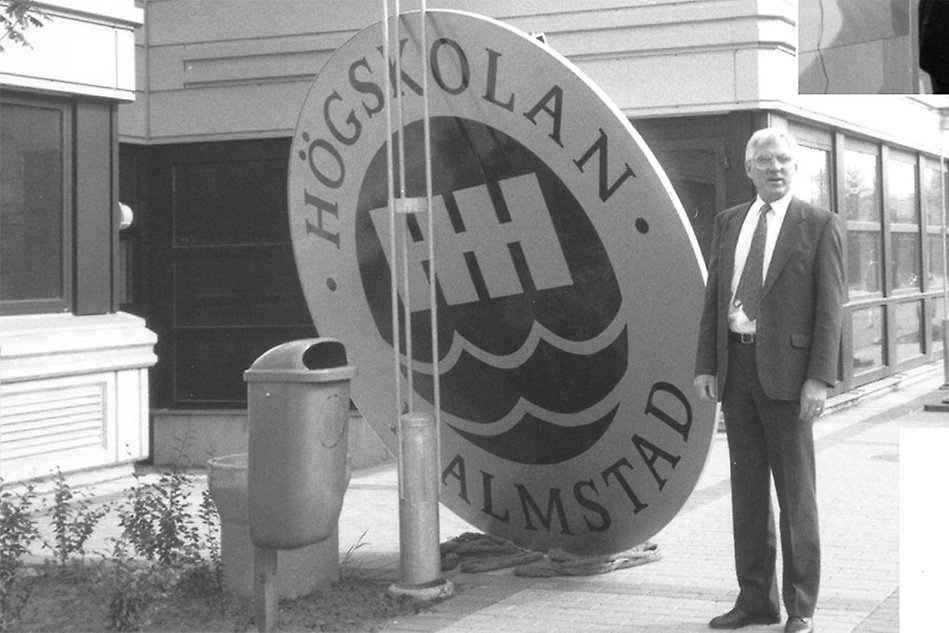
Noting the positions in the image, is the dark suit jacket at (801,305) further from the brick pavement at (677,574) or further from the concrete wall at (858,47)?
the concrete wall at (858,47)

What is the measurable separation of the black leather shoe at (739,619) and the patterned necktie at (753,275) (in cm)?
117

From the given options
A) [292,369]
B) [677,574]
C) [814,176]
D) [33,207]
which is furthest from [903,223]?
[292,369]

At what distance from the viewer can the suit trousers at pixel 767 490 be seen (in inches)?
207

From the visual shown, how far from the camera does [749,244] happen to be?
17.8 ft

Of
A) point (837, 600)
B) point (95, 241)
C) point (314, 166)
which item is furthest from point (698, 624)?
point (95, 241)

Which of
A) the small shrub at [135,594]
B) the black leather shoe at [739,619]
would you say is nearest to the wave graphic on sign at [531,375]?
the black leather shoe at [739,619]

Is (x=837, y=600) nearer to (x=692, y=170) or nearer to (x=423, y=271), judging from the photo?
(x=423, y=271)

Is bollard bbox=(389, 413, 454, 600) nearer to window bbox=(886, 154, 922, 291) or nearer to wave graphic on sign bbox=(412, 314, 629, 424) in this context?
wave graphic on sign bbox=(412, 314, 629, 424)

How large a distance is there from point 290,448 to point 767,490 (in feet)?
6.22

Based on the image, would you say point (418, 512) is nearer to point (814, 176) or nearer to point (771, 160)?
point (771, 160)

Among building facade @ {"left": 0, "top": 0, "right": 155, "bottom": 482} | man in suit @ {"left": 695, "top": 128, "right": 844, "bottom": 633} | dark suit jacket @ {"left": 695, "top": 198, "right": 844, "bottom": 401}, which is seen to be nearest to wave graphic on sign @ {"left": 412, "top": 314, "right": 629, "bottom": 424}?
man in suit @ {"left": 695, "top": 128, "right": 844, "bottom": 633}

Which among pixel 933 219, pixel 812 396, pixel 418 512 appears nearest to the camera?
pixel 812 396

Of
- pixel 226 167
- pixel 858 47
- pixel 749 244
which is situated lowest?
pixel 749 244

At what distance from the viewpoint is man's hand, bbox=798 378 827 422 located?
5141 mm
